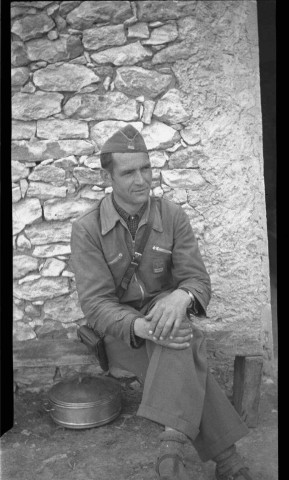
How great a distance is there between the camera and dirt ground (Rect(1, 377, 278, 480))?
2.72 meters

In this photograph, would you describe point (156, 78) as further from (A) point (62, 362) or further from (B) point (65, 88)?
(A) point (62, 362)

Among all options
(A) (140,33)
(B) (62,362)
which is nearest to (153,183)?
(A) (140,33)

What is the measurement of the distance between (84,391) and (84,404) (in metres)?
0.10

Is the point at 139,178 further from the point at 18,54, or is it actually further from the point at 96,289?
the point at 18,54

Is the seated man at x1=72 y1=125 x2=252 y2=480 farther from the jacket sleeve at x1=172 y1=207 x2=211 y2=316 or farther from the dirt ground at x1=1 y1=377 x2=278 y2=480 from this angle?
the dirt ground at x1=1 y1=377 x2=278 y2=480

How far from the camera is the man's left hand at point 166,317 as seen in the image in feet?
8.10

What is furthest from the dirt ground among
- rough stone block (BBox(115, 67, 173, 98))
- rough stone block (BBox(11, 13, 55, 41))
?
rough stone block (BBox(11, 13, 55, 41))

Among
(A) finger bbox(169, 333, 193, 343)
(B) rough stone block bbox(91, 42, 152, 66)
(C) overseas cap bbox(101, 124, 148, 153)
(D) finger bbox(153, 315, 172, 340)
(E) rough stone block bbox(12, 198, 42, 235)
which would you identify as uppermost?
(B) rough stone block bbox(91, 42, 152, 66)

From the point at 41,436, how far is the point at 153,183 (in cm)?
171

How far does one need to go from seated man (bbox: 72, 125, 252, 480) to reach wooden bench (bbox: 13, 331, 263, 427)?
0.59m

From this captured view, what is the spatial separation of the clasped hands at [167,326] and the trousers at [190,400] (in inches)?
1.7

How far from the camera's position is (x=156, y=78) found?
10.7ft

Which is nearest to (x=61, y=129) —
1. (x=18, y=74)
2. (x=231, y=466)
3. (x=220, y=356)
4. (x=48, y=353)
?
(x=18, y=74)

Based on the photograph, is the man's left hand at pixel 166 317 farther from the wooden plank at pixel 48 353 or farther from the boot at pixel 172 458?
the wooden plank at pixel 48 353
